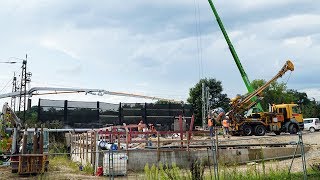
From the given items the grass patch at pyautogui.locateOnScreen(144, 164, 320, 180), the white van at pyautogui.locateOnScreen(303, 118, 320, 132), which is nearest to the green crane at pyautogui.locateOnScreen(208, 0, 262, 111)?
the white van at pyautogui.locateOnScreen(303, 118, 320, 132)

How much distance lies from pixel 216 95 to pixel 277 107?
44.5 meters

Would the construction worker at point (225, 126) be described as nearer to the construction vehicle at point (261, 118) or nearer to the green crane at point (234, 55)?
the construction vehicle at point (261, 118)

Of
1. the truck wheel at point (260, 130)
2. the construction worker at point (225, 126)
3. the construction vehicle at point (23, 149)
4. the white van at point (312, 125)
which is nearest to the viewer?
the construction vehicle at point (23, 149)

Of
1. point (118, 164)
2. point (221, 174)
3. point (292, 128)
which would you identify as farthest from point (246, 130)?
point (221, 174)

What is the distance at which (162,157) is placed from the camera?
18.3 m

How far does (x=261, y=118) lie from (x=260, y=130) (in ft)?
3.93

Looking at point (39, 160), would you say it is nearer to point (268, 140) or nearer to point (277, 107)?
point (268, 140)

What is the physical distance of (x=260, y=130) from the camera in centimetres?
3183

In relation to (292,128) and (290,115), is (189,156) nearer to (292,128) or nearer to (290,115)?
(292,128)

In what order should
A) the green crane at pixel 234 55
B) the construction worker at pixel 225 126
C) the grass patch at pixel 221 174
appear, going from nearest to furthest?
1. the grass patch at pixel 221 174
2. the construction worker at pixel 225 126
3. the green crane at pixel 234 55

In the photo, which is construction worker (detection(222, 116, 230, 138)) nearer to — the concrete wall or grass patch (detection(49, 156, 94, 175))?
the concrete wall

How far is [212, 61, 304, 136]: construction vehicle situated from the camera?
31734 mm

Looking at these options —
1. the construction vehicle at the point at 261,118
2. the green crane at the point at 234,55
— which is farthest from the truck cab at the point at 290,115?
the green crane at the point at 234,55

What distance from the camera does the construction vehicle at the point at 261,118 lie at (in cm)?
3173
